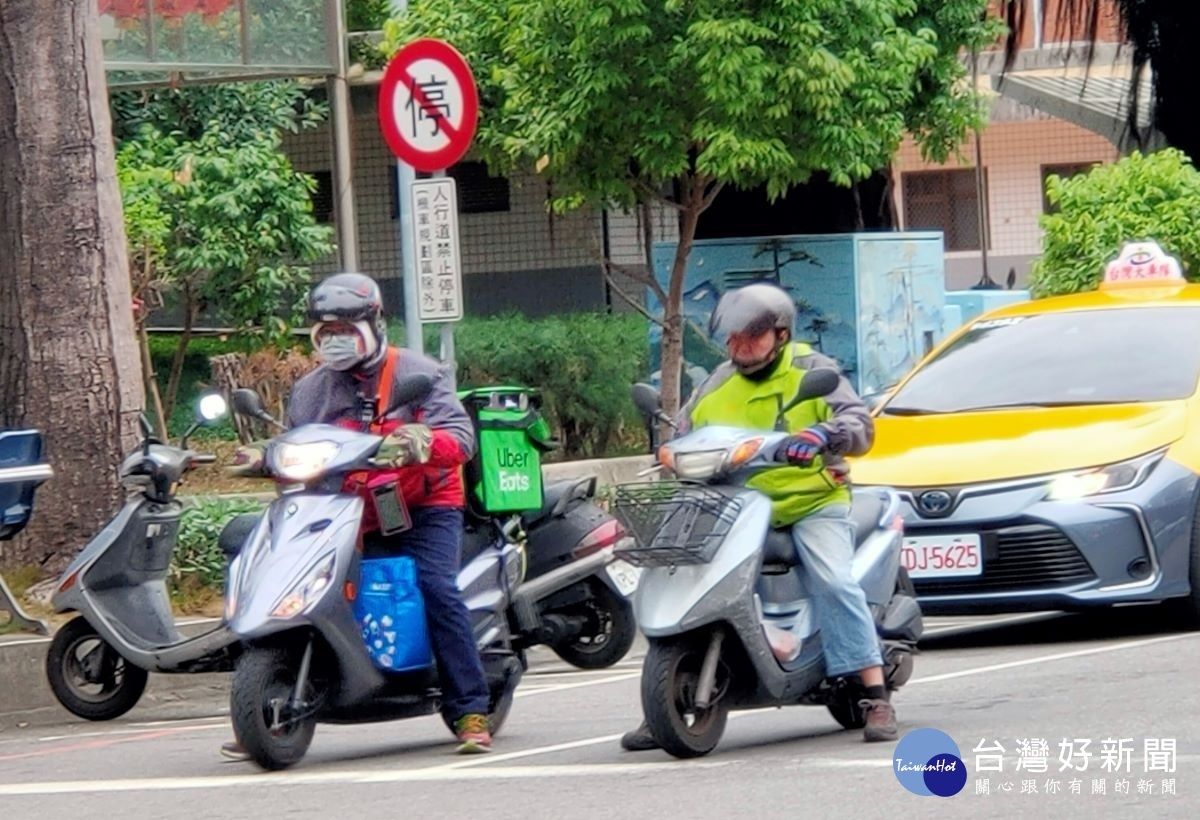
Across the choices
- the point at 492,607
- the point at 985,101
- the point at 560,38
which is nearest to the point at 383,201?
the point at 985,101

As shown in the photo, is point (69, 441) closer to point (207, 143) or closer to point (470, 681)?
point (470, 681)

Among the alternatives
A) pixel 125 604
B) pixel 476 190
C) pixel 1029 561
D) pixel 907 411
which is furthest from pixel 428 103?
pixel 476 190

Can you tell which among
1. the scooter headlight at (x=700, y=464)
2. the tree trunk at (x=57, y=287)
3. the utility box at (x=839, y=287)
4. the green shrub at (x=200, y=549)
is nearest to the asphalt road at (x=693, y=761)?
the scooter headlight at (x=700, y=464)

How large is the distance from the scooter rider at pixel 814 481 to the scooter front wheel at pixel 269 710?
3.49 feet

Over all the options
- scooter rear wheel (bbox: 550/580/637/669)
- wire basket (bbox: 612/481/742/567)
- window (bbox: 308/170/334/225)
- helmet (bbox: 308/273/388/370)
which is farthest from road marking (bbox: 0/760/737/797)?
window (bbox: 308/170/334/225)

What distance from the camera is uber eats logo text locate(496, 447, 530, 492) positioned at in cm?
934

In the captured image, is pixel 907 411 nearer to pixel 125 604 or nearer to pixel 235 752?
pixel 125 604

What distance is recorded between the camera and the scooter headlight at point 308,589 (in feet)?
25.1

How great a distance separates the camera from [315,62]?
60.5ft

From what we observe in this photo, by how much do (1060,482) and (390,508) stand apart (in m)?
3.49

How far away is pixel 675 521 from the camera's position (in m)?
7.64

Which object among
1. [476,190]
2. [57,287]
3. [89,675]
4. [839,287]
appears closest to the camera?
[89,675]

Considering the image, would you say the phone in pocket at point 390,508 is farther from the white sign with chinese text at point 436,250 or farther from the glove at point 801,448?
the white sign with chinese text at point 436,250

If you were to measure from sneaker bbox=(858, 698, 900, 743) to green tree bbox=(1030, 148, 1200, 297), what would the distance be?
28.3 feet
